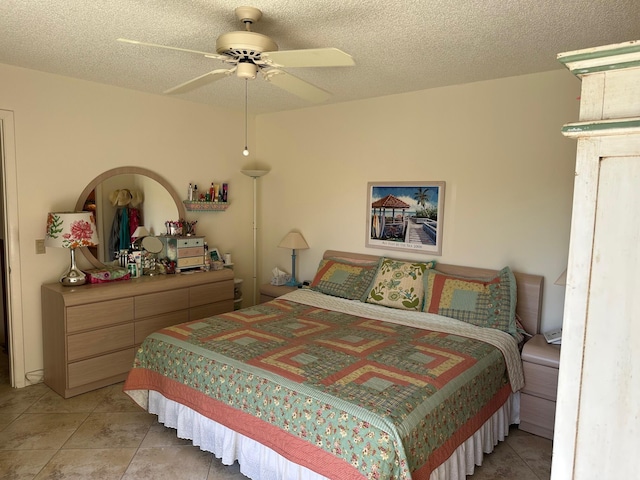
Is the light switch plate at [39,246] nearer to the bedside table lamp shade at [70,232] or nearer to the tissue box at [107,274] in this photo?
the bedside table lamp shade at [70,232]

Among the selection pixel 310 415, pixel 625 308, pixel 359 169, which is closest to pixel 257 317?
pixel 310 415

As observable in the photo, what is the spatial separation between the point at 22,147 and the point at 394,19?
9.51 ft

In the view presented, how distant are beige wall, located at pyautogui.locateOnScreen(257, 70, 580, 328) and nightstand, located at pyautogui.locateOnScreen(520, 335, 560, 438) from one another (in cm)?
53

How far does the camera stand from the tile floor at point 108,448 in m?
2.41

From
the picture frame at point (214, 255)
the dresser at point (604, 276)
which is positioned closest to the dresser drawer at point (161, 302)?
the picture frame at point (214, 255)

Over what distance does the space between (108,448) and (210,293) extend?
5.51ft

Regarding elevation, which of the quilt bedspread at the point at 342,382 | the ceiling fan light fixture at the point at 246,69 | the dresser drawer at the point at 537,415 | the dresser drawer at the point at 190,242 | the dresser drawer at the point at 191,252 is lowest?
the dresser drawer at the point at 537,415

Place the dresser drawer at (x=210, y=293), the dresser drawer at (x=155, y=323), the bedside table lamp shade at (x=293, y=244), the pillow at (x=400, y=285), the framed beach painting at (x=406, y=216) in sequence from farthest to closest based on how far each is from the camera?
the bedside table lamp shade at (x=293, y=244) < the dresser drawer at (x=210, y=293) < the framed beach painting at (x=406, y=216) < the dresser drawer at (x=155, y=323) < the pillow at (x=400, y=285)

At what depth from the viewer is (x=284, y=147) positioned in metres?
4.78

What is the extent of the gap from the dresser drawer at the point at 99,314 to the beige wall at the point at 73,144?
52 cm

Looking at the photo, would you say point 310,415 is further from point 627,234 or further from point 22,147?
point 22,147

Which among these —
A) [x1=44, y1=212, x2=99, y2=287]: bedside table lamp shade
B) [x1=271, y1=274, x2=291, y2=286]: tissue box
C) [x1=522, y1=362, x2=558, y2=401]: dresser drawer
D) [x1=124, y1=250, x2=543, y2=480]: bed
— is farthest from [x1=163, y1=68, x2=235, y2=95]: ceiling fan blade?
[x1=522, y1=362, x2=558, y2=401]: dresser drawer

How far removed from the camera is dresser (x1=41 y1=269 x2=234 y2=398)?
320cm

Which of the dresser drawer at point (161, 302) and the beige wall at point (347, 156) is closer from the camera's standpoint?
the beige wall at point (347, 156)
